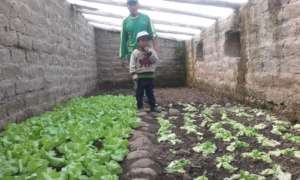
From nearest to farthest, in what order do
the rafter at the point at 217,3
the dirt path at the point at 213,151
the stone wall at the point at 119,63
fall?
the dirt path at the point at 213,151 < the rafter at the point at 217,3 < the stone wall at the point at 119,63

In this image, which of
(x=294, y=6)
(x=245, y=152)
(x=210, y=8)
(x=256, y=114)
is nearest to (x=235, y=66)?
(x=210, y=8)

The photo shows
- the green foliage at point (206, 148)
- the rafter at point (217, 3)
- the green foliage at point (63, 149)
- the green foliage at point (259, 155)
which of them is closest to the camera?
the green foliage at point (63, 149)

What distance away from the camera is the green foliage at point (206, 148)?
3.43 m

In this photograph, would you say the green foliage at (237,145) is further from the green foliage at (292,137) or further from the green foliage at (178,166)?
the green foliage at (178,166)

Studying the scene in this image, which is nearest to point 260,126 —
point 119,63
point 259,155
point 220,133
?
point 220,133

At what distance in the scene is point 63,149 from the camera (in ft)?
9.82

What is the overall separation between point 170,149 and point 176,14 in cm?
545

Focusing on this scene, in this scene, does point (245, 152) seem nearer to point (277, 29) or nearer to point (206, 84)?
point (277, 29)

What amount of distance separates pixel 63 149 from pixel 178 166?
3.12 ft

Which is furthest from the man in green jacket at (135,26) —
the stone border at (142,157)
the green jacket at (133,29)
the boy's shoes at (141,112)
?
the stone border at (142,157)

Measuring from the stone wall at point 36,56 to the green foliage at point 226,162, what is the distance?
7.53 feet

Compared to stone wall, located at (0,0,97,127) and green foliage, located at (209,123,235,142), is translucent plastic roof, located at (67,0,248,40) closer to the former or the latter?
stone wall, located at (0,0,97,127)

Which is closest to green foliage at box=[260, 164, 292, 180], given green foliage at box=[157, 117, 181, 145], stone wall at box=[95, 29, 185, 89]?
green foliage at box=[157, 117, 181, 145]

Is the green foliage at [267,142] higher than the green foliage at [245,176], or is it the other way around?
the green foliage at [267,142]
